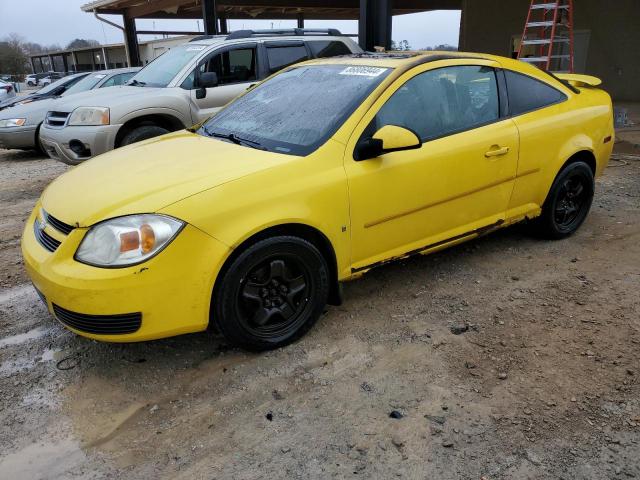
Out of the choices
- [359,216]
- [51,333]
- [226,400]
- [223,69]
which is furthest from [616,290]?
[223,69]

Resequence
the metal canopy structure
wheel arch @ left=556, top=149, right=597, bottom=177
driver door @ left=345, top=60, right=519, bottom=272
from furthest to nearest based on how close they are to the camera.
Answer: the metal canopy structure
wheel arch @ left=556, top=149, right=597, bottom=177
driver door @ left=345, top=60, right=519, bottom=272

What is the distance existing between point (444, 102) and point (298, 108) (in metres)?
1.01

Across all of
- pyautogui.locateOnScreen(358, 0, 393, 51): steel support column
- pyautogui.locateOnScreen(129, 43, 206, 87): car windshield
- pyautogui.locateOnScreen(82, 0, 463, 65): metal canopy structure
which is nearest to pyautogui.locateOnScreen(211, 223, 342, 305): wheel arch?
pyautogui.locateOnScreen(129, 43, 206, 87): car windshield

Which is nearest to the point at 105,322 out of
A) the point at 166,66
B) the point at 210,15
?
the point at 166,66

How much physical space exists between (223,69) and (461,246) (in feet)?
13.9

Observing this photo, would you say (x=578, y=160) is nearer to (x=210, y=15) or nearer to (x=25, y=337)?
(x=25, y=337)

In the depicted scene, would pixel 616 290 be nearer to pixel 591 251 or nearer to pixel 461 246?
pixel 591 251

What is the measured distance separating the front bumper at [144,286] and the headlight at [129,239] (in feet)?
0.12

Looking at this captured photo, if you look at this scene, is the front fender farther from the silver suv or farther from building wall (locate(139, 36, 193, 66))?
building wall (locate(139, 36, 193, 66))

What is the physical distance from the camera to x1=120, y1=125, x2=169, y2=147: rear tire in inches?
253

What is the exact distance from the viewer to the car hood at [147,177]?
2688 millimetres

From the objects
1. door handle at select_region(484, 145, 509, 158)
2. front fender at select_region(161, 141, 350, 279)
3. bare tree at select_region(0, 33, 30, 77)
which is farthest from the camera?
bare tree at select_region(0, 33, 30, 77)

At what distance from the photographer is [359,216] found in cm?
316

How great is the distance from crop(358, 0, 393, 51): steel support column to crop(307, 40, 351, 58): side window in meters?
1.19
